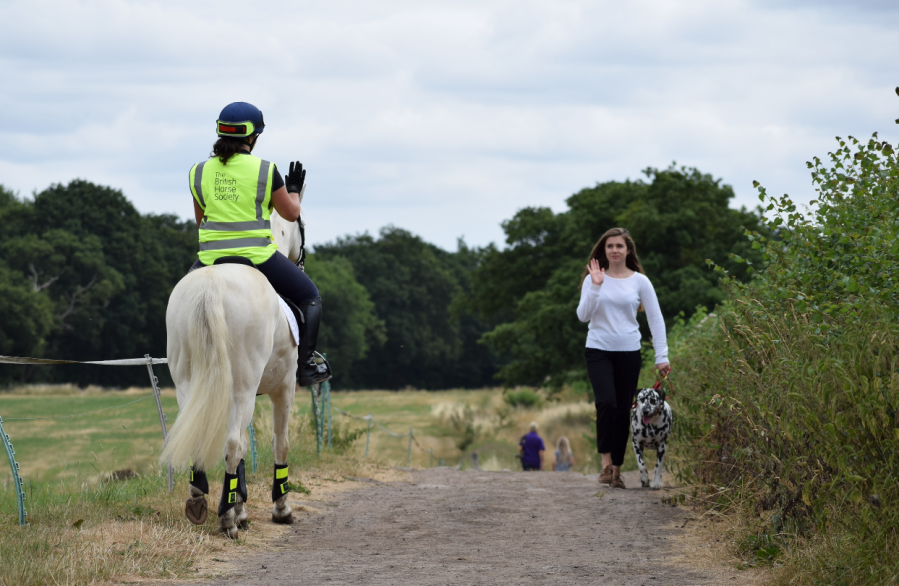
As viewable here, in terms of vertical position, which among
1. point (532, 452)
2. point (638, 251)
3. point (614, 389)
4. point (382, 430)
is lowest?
point (382, 430)

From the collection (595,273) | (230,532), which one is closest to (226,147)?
(230,532)

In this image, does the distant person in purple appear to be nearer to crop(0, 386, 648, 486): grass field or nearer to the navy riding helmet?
crop(0, 386, 648, 486): grass field

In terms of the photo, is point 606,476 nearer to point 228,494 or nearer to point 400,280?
point 228,494

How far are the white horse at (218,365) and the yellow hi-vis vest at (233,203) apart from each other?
1.07 feet

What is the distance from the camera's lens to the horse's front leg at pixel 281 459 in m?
7.46

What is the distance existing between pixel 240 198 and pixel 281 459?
6.91 ft

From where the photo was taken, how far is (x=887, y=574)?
416 cm

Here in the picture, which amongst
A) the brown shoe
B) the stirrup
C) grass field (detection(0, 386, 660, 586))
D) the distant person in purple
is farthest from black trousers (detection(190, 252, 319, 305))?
the distant person in purple

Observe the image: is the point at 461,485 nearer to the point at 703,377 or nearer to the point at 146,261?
the point at 703,377

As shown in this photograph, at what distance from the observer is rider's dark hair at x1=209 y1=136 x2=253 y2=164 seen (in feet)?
22.5

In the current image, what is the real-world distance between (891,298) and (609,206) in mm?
34798

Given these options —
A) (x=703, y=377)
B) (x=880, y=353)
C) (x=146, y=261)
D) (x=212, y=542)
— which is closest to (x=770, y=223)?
(x=703, y=377)

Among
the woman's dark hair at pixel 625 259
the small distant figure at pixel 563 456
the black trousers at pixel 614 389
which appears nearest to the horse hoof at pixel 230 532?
the black trousers at pixel 614 389

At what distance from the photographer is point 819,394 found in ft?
16.0
